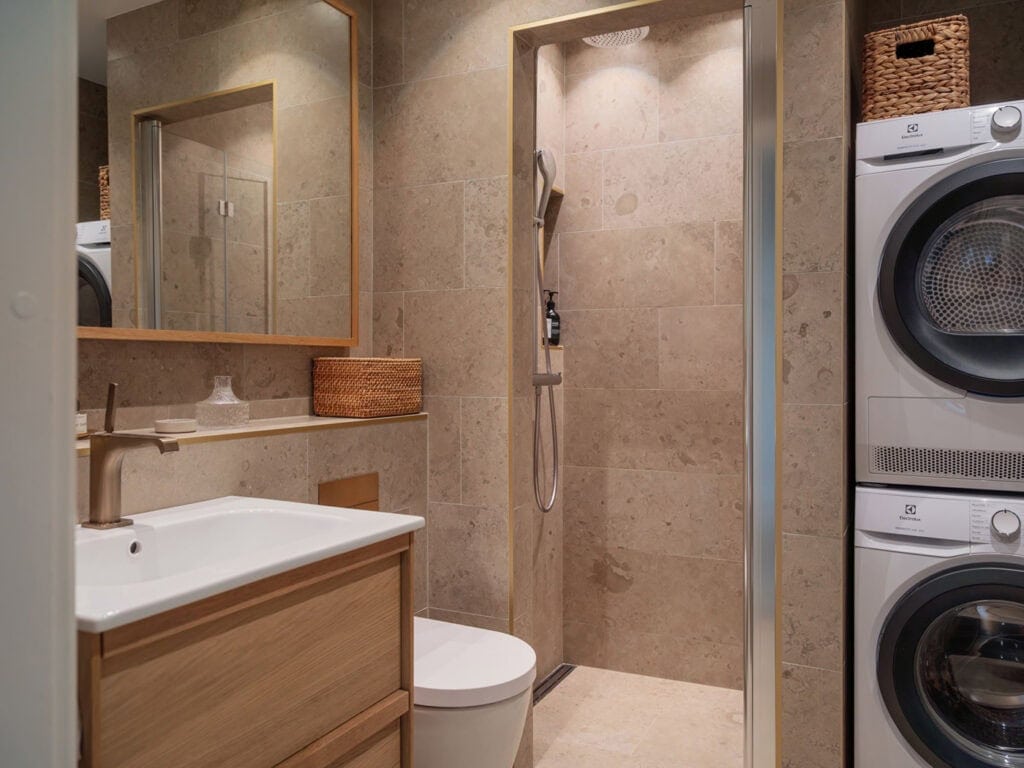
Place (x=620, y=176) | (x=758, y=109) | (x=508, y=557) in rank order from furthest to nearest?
1. (x=620, y=176)
2. (x=508, y=557)
3. (x=758, y=109)

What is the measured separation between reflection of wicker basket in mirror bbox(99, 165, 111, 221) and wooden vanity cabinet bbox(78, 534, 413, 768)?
3.20 ft

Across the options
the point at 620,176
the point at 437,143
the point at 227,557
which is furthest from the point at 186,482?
the point at 620,176

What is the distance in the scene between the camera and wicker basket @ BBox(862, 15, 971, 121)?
73.9 inches

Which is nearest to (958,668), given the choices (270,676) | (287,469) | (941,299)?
(941,299)

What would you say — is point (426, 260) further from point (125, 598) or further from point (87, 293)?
point (125, 598)

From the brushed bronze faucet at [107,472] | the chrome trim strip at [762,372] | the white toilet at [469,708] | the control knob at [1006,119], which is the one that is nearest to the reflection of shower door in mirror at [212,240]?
the brushed bronze faucet at [107,472]

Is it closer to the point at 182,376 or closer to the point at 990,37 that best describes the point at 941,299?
the point at 990,37

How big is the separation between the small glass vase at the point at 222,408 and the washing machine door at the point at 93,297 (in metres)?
0.31

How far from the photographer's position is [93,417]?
64.4 inches

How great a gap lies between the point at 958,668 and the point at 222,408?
6.28 feet

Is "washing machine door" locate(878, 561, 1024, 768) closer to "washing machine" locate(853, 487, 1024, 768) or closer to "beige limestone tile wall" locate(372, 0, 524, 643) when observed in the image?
"washing machine" locate(853, 487, 1024, 768)

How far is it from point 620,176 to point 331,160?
3.98 ft

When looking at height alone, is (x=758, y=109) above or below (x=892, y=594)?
above

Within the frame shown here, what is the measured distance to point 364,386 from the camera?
2.17 metres
